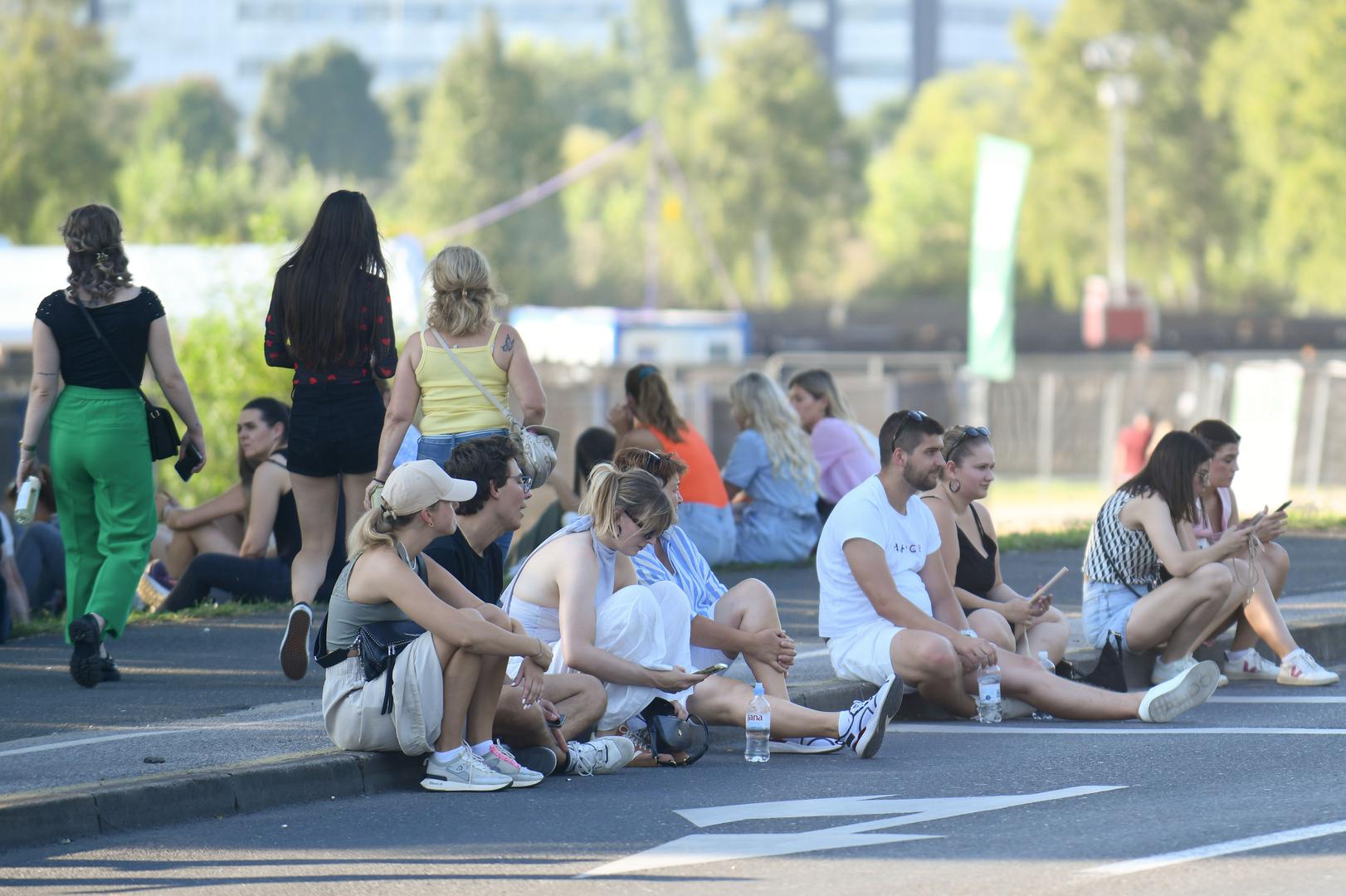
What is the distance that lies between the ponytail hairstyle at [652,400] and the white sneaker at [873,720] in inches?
201

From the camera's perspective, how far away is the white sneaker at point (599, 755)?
7352mm

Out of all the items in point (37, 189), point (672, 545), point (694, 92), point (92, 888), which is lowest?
point (92, 888)

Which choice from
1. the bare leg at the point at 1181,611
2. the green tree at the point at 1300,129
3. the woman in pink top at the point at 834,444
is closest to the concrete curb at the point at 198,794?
the bare leg at the point at 1181,611

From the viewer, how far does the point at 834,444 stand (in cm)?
1426

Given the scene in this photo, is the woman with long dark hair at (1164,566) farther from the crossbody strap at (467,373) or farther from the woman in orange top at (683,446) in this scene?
the woman in orange top at (683,446)

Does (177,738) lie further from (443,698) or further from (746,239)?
(746,239)

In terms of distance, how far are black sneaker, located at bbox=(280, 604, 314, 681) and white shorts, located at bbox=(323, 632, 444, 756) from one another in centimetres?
96

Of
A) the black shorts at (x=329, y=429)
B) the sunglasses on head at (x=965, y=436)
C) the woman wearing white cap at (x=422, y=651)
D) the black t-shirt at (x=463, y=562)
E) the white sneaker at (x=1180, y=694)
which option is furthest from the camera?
the sunglasses on head at (x=965, y=436)

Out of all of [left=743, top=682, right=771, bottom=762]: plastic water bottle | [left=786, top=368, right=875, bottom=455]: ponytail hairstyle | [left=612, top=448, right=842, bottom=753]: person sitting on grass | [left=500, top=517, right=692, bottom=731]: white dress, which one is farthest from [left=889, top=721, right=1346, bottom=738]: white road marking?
[left=786, top=368, right=875, bottom=455]: ponytail hairstyle

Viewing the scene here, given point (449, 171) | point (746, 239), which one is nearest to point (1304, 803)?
point (746, 239)

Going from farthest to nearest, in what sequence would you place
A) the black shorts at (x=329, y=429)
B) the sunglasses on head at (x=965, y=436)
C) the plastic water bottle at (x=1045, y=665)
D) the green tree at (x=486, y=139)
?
1. the green tree at (x=486, y=139)
2. the sunglasses on head at (x=965, y=436)
3. the plastic water bottle at (x=1045, y=665)
4. the black shorts at (x=329, y=429)

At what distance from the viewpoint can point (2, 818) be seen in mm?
5984

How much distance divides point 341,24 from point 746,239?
273 feet

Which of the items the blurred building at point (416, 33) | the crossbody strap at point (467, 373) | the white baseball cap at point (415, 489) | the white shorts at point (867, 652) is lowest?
the white shorts at point (867, 652)
